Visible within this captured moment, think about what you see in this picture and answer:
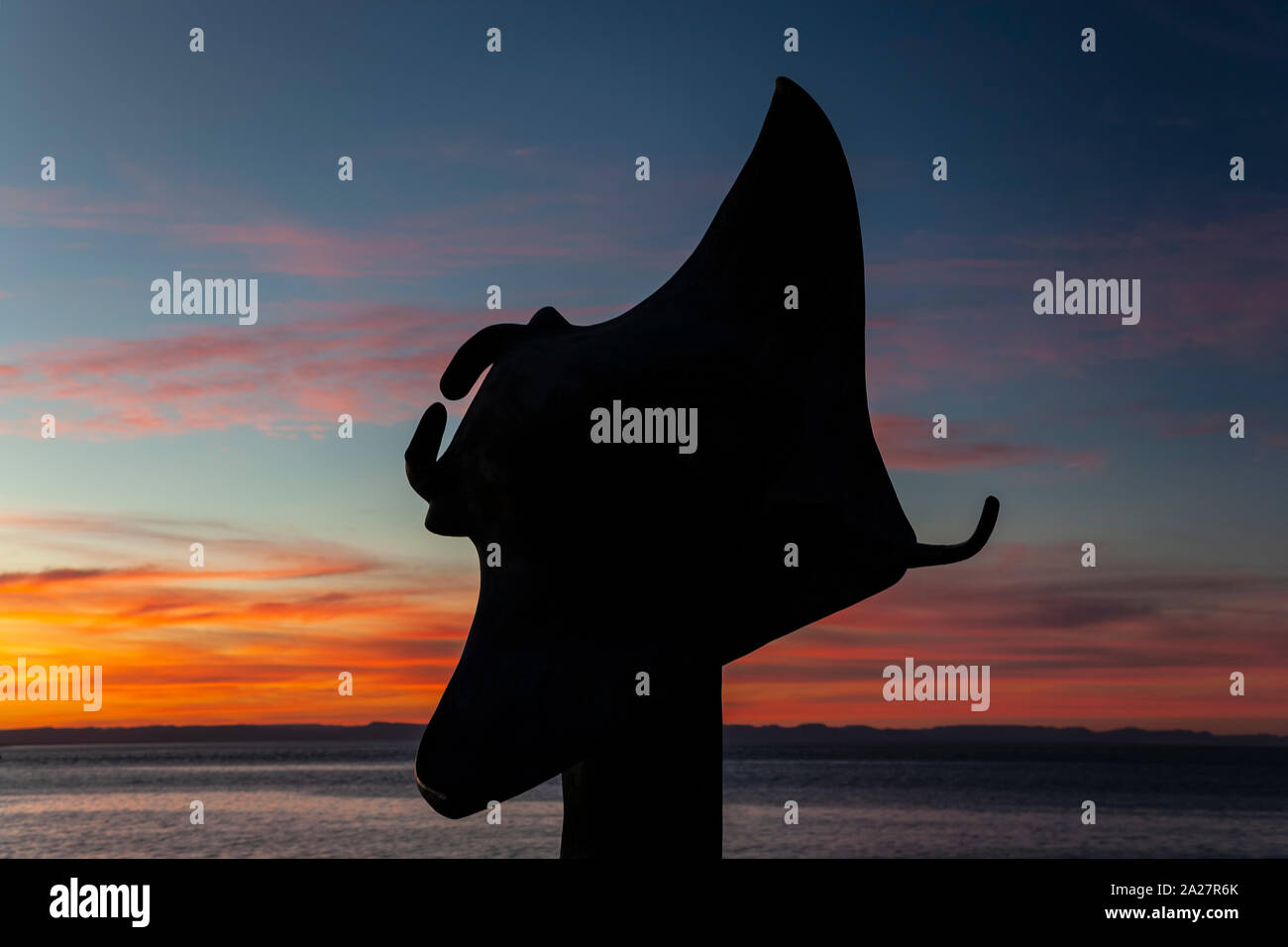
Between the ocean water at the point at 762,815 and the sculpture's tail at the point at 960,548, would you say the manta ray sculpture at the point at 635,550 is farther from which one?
the ocean water at the point at 762,815

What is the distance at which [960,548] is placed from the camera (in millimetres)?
4262

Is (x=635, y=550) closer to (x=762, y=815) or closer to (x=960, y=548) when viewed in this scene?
(x=960, y=548)

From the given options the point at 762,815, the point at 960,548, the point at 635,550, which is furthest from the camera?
the point at 762,815

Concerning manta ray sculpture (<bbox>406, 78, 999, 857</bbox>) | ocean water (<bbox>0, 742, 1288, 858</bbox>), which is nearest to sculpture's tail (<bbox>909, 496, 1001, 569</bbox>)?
manta ray sculpture (<bbox>406, 78, 999, 857</bbox>)

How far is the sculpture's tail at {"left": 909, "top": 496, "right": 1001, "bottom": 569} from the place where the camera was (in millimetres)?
4238

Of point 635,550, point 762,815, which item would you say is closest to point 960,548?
point 635,550

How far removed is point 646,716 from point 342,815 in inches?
1437

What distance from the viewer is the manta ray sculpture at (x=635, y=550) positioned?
4051 mm

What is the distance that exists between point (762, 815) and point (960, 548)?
36747mm

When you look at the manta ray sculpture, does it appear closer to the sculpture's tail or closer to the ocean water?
the sculpture's tail

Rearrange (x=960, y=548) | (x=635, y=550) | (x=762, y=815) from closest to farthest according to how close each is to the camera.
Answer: (x=635, y=550) → (x=960, y=548) → (x=762, y=815)

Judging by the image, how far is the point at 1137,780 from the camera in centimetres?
6081

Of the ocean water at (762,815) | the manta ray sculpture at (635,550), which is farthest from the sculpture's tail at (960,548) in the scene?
the ocean water at (762,815)

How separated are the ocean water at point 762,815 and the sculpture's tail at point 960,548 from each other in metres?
23.1
